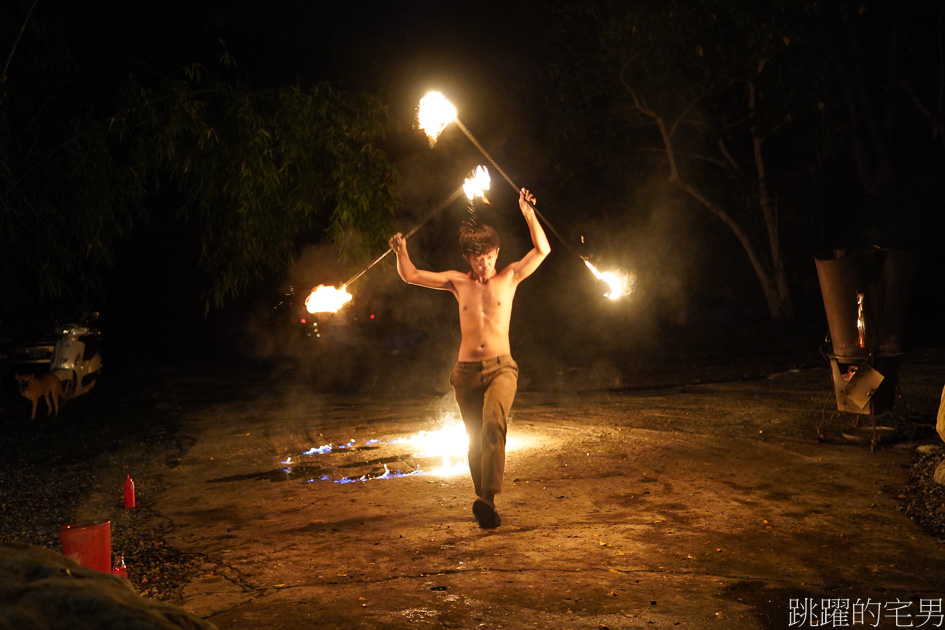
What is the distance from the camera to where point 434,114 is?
308 inches

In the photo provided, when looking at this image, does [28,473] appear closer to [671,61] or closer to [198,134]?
[198,134]

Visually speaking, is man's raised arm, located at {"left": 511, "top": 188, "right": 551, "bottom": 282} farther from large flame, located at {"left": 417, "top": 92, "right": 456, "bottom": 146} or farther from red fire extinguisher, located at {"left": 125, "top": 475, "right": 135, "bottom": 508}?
red fire extinguisher, located at {"left": 125, "top": 475, "right": 135, "bottom": 508}

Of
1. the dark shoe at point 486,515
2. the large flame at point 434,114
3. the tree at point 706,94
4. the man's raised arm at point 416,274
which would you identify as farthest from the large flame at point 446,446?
the tree at point 706,94

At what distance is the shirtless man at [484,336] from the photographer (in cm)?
667

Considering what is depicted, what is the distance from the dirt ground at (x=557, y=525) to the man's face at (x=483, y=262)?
75.5 inches

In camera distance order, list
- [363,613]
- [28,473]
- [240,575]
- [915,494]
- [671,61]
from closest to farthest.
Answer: [363,613] < [240,575] < [915,494] < [28,473] < [671,61]

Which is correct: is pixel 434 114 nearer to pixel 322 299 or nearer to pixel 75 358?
pixel 322 299

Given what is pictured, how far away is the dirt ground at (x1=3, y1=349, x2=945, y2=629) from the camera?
15.3 ft

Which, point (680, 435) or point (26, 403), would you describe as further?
point (26, 403)

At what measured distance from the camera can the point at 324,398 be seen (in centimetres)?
1616

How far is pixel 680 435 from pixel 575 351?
15461mm

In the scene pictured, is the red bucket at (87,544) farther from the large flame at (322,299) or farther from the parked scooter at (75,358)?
the parked scooter at (75,358)

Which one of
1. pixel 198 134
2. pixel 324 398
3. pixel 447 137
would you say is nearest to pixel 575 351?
pixel 447 137

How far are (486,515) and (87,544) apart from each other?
8.89 feet
